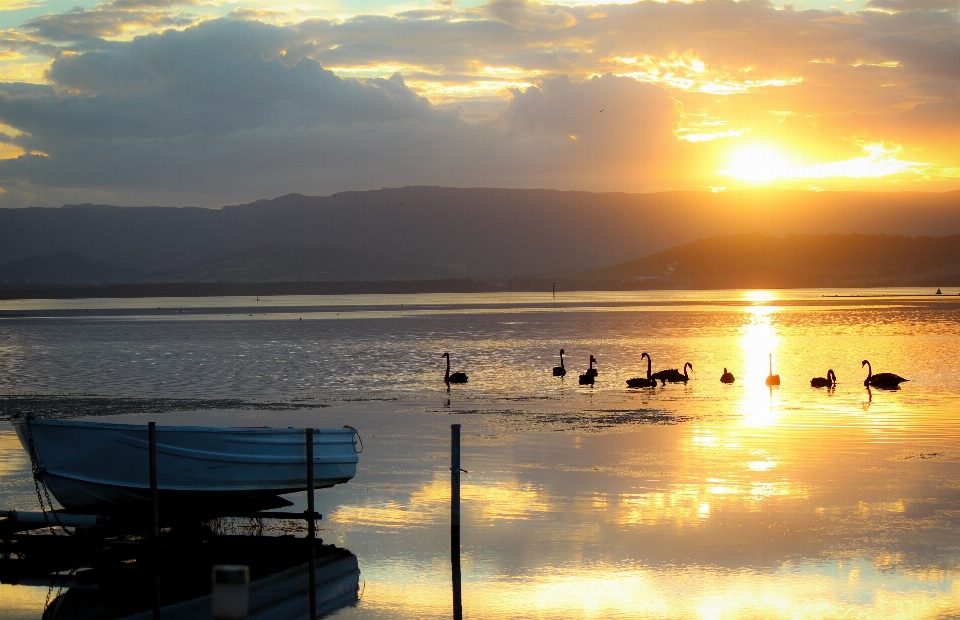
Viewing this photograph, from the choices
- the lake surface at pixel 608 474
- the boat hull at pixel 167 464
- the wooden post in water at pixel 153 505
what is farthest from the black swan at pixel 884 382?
the wooden post in water at pixel 153 505

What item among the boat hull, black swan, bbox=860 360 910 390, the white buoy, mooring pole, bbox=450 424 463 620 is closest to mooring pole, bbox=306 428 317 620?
the boat hull

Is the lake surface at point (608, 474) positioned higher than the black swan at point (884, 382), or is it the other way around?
the black swan at point (884, 382)

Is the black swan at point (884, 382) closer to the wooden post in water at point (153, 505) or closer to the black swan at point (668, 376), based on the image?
the black swan at point (668, 376)

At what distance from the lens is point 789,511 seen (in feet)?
48.9

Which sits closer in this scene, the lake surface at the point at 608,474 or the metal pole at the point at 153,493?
the lake surface at the point at 608,474

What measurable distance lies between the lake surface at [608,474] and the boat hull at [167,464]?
123 centimetres

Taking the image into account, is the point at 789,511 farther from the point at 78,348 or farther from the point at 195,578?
the point at 78,348

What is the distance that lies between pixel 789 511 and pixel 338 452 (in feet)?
20.6

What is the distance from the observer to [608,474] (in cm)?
1797

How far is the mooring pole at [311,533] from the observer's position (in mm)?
11584

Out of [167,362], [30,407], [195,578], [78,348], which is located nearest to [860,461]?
[195,578]

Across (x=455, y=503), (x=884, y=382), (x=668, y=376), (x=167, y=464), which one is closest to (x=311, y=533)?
(x=455, y=503)

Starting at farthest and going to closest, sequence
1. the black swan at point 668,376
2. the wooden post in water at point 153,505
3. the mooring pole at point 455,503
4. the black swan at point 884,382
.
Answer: the black swan at point 668,376 < the black swan at point 884,382 < the wooden post in water at point 153,505 < the mooring pole at point 455,503

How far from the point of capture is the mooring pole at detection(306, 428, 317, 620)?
1158cm
